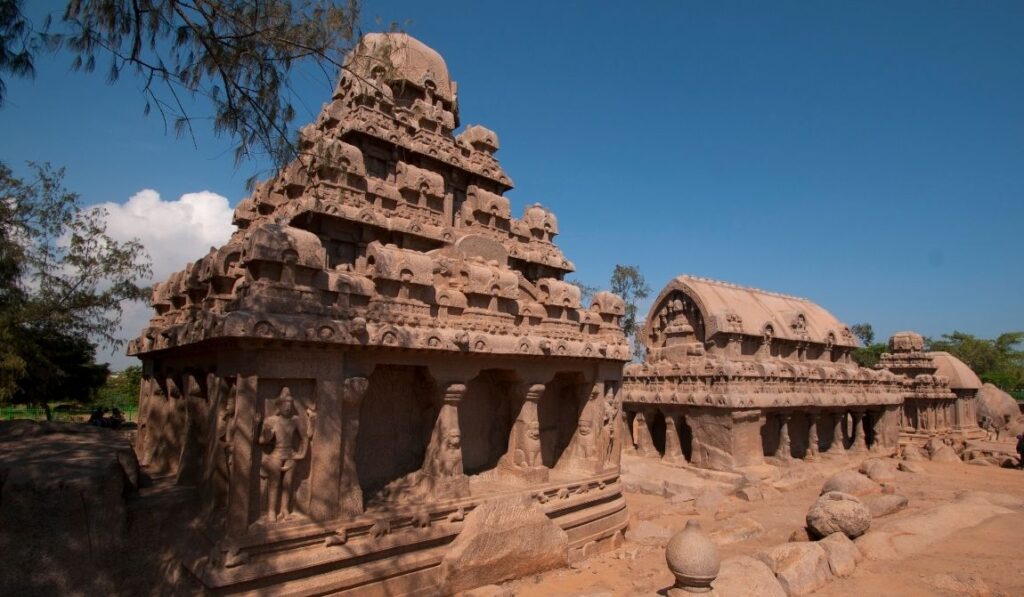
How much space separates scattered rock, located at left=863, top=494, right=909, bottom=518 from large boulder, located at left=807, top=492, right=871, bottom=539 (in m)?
2.35

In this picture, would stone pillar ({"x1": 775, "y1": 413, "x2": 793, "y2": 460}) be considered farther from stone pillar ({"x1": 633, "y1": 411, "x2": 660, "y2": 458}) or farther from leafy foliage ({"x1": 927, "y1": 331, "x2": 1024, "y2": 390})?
leafy foliage ({"x1": 927, "y1": 331, "x2": 1024, "y2": 390})

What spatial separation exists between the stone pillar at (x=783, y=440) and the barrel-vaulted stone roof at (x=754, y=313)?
305cm

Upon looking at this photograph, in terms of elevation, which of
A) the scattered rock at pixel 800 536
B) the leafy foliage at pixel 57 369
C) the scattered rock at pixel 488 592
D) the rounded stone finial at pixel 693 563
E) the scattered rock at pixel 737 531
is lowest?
the scattered rock at pixel 737 531

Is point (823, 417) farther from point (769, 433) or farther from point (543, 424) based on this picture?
point (543, 424)

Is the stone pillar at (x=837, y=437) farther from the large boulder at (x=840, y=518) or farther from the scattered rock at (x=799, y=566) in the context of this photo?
the scattered rock at (x=799, y=566)

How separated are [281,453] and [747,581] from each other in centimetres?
605

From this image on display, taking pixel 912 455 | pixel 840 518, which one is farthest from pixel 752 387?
pixel 912 455

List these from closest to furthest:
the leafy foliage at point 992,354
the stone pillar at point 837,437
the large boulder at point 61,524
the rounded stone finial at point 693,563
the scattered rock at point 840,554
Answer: the large boulder at point 61,524 < the rounded stone finial at point 693,563 < the scattered rock at point 840,554 < the stone pillar at point 837,437 < the leafy foliage at point 992,354

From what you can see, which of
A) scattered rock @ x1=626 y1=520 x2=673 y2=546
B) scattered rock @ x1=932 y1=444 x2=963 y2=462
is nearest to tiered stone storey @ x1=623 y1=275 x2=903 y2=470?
scattered rock @ x1=932 y1=444 x2=963 y2=462

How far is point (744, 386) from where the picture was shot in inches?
671

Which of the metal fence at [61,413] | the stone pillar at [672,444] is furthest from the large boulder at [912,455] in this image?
the metal fence at [61,413]

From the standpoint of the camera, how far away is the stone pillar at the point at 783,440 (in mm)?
17797

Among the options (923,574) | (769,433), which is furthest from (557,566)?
(769,433)

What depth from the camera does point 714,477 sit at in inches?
625
